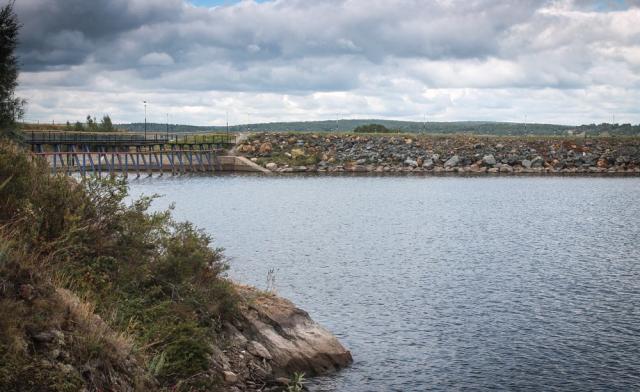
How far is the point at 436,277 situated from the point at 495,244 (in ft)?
40.6

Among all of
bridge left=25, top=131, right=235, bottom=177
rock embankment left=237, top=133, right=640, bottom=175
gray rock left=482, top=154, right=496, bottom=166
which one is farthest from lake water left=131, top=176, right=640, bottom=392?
rock embankment left=237, top=133, right=640, bottom=175

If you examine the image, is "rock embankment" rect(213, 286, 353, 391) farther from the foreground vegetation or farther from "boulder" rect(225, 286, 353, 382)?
the foreground vegetation

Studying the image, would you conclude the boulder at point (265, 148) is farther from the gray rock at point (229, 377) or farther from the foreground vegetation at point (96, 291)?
the gray rock at point (229, 377)

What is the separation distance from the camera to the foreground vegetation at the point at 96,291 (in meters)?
10.8

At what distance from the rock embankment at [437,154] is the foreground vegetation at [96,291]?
338 ft

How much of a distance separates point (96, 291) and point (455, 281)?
19835 millimetres

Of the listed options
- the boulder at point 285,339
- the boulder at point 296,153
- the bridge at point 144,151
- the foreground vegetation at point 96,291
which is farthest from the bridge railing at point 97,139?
the foreground vegetation at point 96,291

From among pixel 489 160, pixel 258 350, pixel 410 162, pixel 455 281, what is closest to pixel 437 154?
pixel 410 162

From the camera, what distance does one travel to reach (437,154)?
129m

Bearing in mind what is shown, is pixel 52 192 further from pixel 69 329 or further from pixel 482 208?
pixel 482 208

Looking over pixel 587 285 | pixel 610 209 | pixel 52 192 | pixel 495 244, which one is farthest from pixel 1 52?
pixel 610 209

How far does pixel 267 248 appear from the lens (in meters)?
39.7

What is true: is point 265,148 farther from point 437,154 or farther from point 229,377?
point 229,377

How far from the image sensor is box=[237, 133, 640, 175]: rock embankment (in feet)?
404
